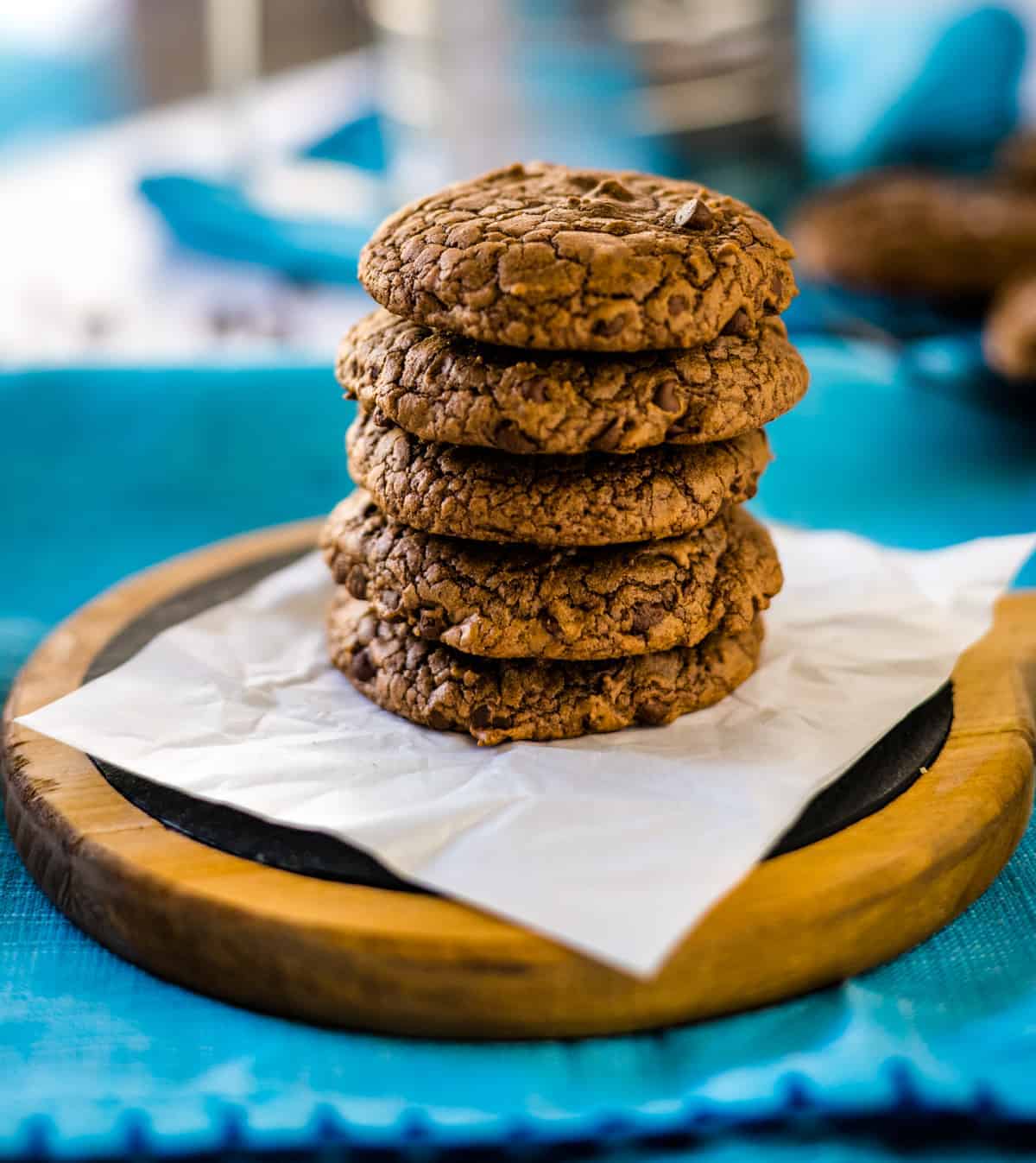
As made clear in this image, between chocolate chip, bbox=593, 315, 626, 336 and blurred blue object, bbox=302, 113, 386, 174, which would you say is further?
blurred blue object, bbox=302, 113, 386, 174

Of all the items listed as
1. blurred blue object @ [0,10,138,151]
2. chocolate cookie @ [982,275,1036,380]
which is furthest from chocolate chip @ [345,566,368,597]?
blurred blue object @ [0,10,138,151]

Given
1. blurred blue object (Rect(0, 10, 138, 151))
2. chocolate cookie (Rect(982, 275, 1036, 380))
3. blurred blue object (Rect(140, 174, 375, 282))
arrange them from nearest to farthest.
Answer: chocolate cookie (Rect(982, 275, 1036, 380)) < blurred blue object (Rect(140, 174, 375, 282)) < blurred blue object (Rect(0, 10, 138, 151))

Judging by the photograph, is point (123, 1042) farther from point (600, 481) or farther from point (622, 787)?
point (600, 481)

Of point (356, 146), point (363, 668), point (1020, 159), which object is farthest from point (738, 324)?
point (356, 146)

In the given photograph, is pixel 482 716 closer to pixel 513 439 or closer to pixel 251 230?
pixel 513 439

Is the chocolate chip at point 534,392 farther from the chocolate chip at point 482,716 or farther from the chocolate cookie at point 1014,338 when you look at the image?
the chocolate cookie at point 1014,338

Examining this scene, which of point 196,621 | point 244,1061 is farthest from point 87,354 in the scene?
point 244,1061

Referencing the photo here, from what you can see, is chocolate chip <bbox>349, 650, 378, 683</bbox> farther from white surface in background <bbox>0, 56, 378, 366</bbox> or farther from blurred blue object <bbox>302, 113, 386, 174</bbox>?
blurred blue object <bbox>302, 113, 386, 174</bbox>

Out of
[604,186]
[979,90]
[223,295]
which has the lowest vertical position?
[223,295]
